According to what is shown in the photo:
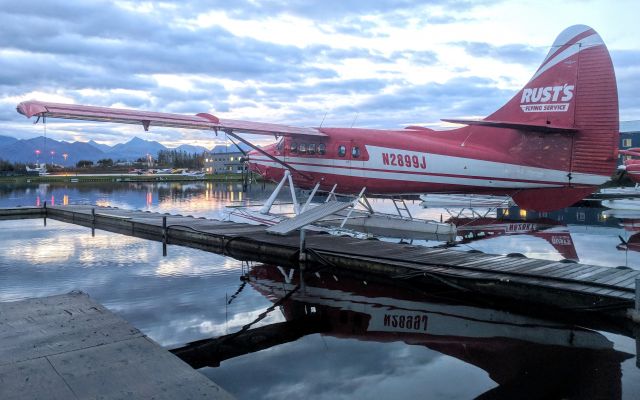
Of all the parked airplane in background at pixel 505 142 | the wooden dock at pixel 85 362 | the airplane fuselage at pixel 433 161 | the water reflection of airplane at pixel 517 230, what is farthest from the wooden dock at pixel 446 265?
the wooden dock at pixel 85 362

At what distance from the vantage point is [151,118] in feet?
40.9

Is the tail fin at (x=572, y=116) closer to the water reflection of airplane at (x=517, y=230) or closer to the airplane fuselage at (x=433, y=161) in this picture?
the airplane fuselage at (x=433, y=161)

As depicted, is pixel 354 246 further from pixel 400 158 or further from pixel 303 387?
pixel 303 387

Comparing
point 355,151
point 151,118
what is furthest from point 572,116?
point 151,118

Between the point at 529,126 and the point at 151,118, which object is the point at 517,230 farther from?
the point at 151,118

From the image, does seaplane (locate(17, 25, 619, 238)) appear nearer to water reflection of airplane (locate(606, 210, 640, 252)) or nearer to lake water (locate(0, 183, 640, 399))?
lake water (locate(0, 183, 640, 399))

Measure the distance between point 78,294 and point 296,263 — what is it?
4773mm

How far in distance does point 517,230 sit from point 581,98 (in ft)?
18.2

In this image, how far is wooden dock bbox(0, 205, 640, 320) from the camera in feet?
21.0

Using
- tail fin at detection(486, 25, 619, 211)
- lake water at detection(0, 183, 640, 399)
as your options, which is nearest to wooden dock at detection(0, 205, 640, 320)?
lake water at detection(0, 183, 640, 399)

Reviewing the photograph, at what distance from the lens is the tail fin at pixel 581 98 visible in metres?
10.5

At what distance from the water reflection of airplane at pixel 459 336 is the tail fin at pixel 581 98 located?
224 inches

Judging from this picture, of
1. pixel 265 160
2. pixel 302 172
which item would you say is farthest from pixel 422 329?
pixel 265 160

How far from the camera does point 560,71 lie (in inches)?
434
